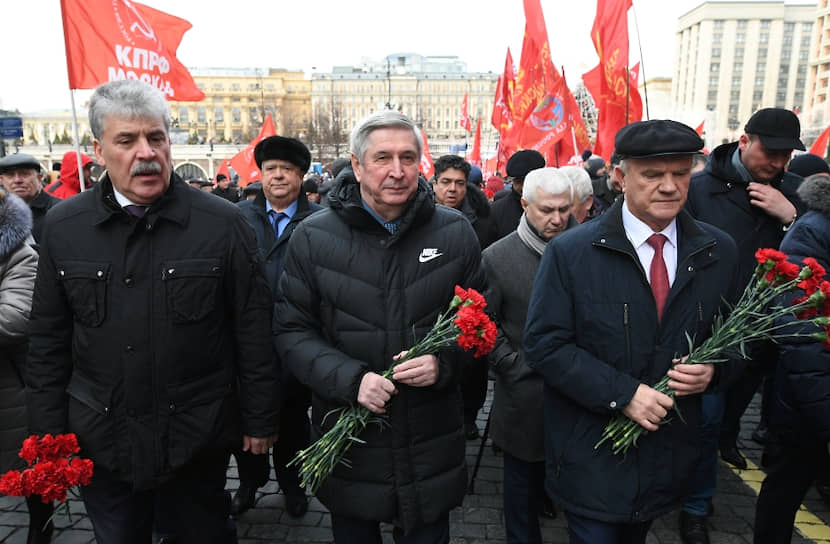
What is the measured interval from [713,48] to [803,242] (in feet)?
413

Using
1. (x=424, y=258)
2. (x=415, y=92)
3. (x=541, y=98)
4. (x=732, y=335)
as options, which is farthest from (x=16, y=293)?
(x=415, y=92)

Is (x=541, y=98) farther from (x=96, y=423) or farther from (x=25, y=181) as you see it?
(x=96, y=423)

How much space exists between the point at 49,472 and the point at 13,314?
1.09 metres

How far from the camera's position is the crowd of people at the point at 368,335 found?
229 centimetres

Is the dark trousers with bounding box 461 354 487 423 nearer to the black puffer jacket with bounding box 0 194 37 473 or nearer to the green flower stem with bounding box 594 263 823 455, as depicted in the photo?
the green flower stem with bounding box 594 263 823 455

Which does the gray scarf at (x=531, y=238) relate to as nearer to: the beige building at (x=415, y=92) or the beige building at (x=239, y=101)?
the beige building at (x=239, y=101)

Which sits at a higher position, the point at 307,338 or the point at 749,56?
the point at 749,56

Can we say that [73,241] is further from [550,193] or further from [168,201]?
[550,193]

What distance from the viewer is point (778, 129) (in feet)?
11.4

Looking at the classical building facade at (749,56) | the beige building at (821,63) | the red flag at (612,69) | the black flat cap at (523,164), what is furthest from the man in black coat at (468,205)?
the classical building facade at (749,56)

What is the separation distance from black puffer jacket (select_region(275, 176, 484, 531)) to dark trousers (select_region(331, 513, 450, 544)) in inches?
3.5

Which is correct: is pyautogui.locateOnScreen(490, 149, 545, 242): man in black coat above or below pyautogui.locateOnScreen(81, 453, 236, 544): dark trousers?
above

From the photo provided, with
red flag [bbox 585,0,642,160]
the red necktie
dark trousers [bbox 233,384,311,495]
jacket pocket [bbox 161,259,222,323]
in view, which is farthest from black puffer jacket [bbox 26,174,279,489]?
red flag [bbox 585,0,642,160]

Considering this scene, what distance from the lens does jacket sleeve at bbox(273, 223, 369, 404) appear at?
2.32 metres
